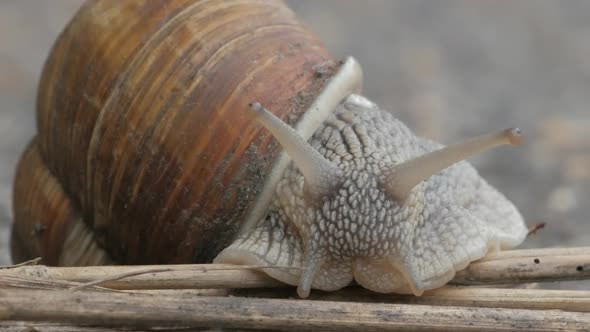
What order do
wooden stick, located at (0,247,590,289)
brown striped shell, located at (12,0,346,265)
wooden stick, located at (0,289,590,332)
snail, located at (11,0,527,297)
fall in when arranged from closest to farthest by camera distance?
wooden stick, located at (0,289,590,332), wooden stick, located at (0,247,590,289), snail, located at (11,0,527,297), brown striped shell, located at (12,0,346,265)

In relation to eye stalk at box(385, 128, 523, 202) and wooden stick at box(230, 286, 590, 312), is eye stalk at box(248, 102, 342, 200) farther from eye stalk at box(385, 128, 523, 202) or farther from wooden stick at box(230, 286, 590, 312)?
wooden stick at box(230, 286, 590, 312)

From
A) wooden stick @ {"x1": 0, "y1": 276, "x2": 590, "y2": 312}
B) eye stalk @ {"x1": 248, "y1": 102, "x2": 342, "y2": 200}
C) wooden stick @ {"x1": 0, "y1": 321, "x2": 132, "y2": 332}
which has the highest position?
eye stalk @ {"x1": 248, "y1": 102, "x2": 342, "y2": 200}

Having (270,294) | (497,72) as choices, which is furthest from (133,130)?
(497,72)

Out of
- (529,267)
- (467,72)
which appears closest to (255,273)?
(529,267)

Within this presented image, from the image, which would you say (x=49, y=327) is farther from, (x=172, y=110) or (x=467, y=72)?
(x=467, y=72)

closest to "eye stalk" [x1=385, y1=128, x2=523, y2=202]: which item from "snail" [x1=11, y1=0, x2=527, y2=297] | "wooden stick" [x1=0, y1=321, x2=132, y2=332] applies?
"snail" [x1=11, y1=0, x2=527, y2=297]

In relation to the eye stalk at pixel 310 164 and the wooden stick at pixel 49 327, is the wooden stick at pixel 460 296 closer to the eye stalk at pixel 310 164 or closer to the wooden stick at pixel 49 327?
the wooden stick at pixel 49 327
